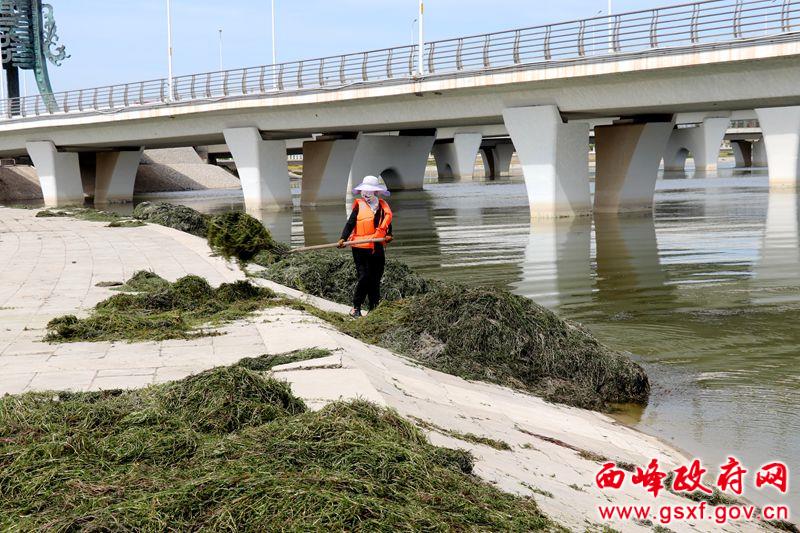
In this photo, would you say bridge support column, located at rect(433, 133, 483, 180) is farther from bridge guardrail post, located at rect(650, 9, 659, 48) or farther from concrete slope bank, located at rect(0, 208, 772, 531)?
concrete slope bank, located at rect(0, 208, 772, 531)

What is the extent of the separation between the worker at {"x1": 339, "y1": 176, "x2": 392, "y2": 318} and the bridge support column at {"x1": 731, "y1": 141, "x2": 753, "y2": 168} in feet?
337

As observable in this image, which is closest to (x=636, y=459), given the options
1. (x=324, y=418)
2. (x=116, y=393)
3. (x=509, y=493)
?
(x=509, y=493)

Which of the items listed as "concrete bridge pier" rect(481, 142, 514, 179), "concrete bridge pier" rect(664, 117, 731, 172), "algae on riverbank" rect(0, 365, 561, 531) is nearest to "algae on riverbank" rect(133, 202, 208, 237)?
Answer: "algae on riverbank" rect(0, 365, 561, 531)

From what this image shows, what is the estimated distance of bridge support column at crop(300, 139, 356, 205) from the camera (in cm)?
4831

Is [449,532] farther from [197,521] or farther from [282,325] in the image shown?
[282,325]

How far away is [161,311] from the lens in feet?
38.8

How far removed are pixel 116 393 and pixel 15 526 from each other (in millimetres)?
3090

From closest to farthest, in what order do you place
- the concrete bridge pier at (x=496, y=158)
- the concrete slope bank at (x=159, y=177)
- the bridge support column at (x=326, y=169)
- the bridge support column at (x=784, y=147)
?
the bridge support column at (x=326, y=169) < the bridge support column at (x=784, y=147) < the concrete slope bank at (x=159, y=177) < the concrete bridge pier at (x=496, y=158)

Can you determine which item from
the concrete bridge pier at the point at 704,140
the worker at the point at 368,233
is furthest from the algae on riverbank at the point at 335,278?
the concrete bridge pier at the point at 704,140

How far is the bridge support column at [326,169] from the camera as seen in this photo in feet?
159

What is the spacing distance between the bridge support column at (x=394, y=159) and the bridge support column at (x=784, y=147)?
21.3 m

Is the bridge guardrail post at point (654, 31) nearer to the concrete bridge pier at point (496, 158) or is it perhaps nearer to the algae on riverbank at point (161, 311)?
the algae on riverbank at point (161, 311)

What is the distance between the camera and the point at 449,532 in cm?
A: 458

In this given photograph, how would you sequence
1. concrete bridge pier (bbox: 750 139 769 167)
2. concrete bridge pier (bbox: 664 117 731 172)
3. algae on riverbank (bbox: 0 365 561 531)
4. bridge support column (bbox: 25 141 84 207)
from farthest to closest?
concrete bridge pier (bbox: 750 139 769 167) → concrete bridge pier (bbox: 664 117 731 172) → bridge support column (bbox: 25 141 84 207) → algae on riverbank (bbox: 0 365 561 531)
